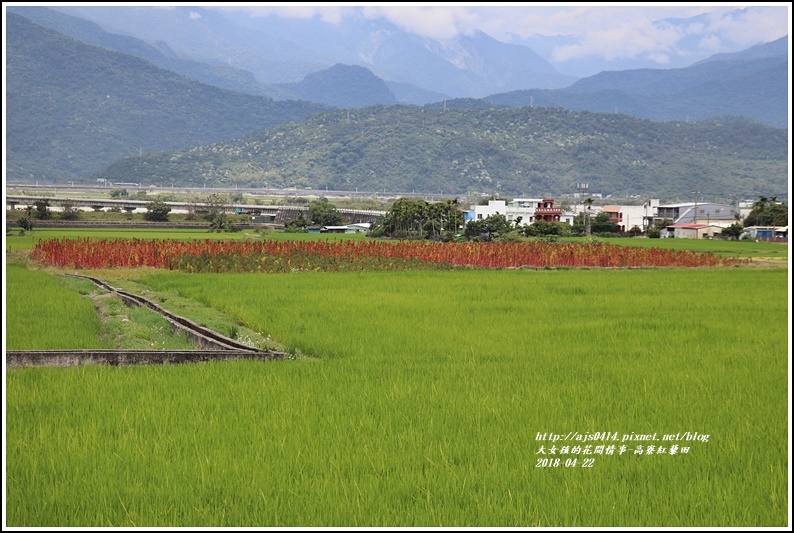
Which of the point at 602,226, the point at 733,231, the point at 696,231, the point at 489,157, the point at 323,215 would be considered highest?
the point at 489,157

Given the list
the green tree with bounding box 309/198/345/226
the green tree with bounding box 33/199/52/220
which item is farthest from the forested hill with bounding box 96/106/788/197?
the green tree with bounding box 33/199/52/220

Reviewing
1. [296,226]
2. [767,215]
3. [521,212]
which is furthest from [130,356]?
[521,212]

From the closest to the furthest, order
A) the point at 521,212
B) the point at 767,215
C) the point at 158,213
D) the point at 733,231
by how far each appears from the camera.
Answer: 1. the point at 733,231
2. the point at 158,213
3. the point at 767,215
4. the point at 521,212

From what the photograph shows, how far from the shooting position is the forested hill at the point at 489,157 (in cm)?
15112

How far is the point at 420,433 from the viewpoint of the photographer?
5.95 meters

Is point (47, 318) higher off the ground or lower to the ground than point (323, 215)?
lower

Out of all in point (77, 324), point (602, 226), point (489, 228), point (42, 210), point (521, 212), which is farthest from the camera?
point (521, 212)

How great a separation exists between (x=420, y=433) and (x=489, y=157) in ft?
521

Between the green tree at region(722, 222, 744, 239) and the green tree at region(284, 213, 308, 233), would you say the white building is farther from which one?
the green tree at region(284, 213, 308, 233)

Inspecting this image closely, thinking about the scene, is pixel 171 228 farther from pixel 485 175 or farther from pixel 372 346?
pixel 485 175

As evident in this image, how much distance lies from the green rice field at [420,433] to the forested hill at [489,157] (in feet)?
449

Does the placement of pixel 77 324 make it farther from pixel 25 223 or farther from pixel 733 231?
pixel 733 231

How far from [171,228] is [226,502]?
50.0 meters

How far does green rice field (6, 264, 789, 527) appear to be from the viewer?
4578 mm
